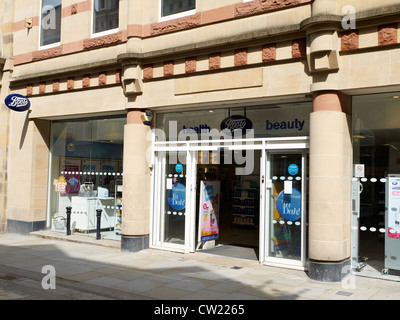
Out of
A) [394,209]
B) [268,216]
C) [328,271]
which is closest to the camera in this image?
[328,271]

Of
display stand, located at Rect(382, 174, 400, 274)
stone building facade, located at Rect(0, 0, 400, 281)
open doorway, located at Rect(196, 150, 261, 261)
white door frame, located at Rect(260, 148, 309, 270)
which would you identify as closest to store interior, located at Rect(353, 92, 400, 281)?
display stand, located at Rect(382, 174, 400, 274)

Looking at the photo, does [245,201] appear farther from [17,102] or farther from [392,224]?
[17,102]

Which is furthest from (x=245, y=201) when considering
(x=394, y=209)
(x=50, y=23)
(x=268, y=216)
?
(x=50, y=23)

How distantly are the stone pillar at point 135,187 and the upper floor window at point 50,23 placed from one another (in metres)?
4.21

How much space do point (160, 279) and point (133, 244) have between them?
2566 millimetres

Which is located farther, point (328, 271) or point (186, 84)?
point (186, 84)

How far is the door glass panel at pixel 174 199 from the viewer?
9.76 meters

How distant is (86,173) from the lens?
12016 millimetres

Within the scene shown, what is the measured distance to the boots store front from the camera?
8180mm

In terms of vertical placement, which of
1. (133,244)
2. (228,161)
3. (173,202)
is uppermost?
(228,161)

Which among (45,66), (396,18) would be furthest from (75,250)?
(396,18)

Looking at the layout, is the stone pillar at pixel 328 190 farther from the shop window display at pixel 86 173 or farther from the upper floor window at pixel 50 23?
the upper floor window at pixel 50 23

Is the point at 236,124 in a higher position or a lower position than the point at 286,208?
higher

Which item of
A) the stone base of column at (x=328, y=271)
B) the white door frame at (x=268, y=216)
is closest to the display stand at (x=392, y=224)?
the stone base of column at (x=328, y=271)
